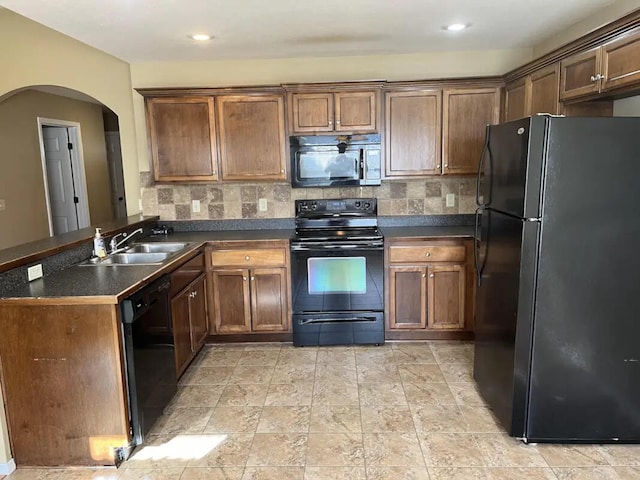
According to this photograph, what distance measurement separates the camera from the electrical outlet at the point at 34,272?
8.02ft

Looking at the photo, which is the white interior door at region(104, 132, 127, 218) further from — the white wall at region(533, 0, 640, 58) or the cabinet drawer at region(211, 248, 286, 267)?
the white wall at region(533, 0, 640, 58)

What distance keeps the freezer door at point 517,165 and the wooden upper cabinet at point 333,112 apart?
4.21ft

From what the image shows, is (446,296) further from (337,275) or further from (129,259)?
(129,259)

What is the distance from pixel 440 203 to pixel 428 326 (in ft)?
3.77

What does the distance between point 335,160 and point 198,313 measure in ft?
5.47

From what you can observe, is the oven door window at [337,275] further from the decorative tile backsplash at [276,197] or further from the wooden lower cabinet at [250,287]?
the decorative tile backsplash at [276,197]

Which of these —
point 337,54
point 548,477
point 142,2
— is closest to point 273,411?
point 548,477

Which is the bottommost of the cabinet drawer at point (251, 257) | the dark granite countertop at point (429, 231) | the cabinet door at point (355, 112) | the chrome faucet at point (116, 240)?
the cabinet drawer at point (251, 257)

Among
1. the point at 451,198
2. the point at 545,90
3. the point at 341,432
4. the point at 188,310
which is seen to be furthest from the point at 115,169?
the point at 545,90

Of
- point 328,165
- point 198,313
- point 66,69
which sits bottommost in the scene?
point 198,313

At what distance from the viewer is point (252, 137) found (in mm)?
3854

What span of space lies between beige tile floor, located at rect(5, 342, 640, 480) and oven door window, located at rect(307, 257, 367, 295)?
54cm

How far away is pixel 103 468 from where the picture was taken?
7.53 ft

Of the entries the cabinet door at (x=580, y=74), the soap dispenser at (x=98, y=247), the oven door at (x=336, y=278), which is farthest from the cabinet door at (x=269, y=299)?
the cabinet door at (x=580, y=74)
